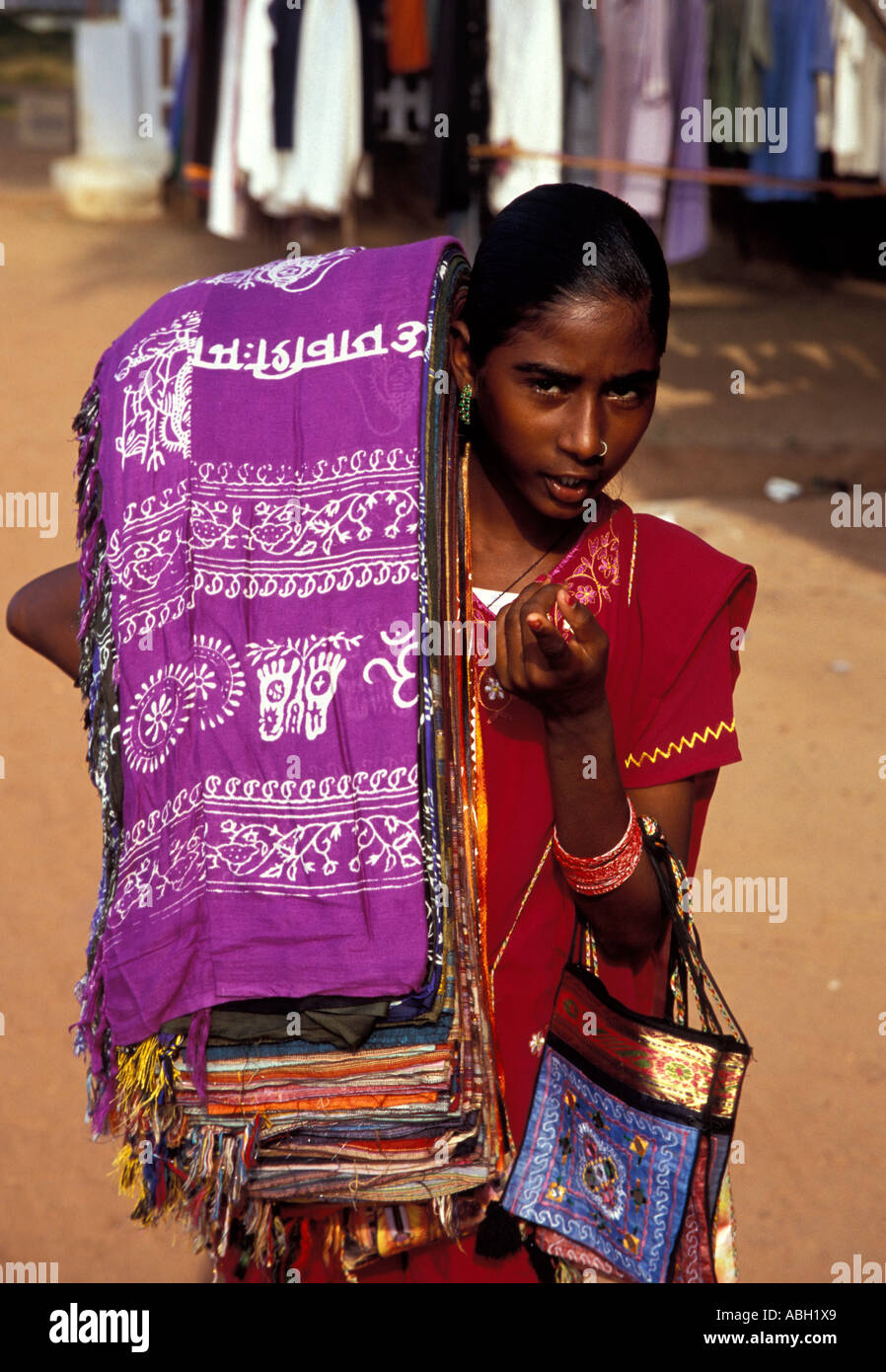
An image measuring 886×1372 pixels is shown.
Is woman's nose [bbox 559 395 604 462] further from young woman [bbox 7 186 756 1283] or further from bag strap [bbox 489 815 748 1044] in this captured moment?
bag strap [bbox 489 815 748 1044]

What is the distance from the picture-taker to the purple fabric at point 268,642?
1699 millimetres

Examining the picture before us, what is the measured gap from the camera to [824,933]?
14.2 feet

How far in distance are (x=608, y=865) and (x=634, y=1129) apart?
363 mm

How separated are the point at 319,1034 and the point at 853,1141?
2.35 m

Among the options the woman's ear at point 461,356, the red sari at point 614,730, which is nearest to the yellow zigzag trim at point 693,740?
the red sari at point 614,730

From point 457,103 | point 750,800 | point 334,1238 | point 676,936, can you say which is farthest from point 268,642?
point 457,103

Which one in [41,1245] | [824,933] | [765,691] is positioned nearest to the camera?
[41,1245]

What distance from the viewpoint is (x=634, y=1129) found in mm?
1831

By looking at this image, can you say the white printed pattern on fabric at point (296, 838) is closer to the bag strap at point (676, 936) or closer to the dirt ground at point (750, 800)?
the bag strap at point (676, 936)

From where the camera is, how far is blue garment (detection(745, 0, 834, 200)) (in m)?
8.34

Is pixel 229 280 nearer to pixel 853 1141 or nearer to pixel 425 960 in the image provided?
pixel 425 960

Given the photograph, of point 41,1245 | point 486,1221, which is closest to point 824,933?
point 41,1245

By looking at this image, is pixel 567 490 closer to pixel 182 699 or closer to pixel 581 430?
pixel 581 430

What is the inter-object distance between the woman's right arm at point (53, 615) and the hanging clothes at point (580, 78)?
6970 millimetres
